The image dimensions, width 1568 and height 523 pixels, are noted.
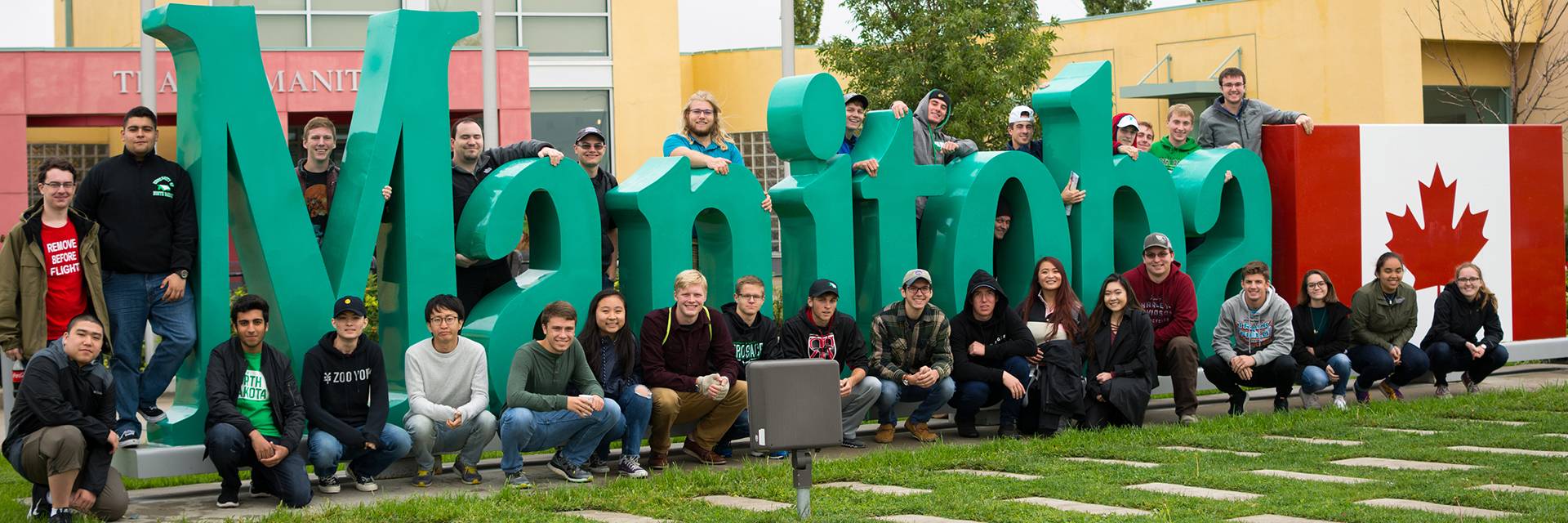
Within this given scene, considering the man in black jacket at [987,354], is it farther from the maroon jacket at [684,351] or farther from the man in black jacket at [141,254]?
the man in black jacket at [141,254]

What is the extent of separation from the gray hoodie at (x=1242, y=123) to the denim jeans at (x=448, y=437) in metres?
6.11

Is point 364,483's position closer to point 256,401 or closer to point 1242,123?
point 256,401

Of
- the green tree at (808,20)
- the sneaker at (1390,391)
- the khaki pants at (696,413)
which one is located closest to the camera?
the khaki pants at (696,413)

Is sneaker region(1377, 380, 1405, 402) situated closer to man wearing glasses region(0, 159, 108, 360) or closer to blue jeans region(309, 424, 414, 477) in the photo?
blue jeans region(309, 424, 414, 477)

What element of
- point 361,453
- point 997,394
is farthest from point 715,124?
point 361,453

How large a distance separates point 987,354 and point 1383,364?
2.94 m

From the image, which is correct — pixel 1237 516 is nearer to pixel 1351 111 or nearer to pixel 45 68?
pixel 45 68

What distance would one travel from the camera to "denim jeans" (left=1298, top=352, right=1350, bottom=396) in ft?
35.1

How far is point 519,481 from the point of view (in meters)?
8.37

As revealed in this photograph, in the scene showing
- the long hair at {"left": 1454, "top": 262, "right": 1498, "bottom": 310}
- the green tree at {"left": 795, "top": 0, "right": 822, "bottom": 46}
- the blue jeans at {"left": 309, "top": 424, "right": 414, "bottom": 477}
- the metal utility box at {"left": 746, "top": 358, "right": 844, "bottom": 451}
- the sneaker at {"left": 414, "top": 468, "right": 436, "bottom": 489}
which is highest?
the green tree at {"left": 795, "top": 0, "right": 822, "bottom": 46}

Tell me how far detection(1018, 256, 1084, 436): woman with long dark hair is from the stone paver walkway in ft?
8.40

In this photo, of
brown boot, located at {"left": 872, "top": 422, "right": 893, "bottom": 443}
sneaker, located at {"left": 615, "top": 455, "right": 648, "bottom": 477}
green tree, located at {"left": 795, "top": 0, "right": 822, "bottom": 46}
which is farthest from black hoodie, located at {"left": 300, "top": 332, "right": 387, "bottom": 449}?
green tree, located at {"left": 795, "top": 0, "right": 822, "bottom": 46}

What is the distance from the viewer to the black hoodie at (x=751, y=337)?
9.43m

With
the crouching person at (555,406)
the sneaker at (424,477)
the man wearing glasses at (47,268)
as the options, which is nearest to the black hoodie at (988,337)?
the crouching person at (555,406)
